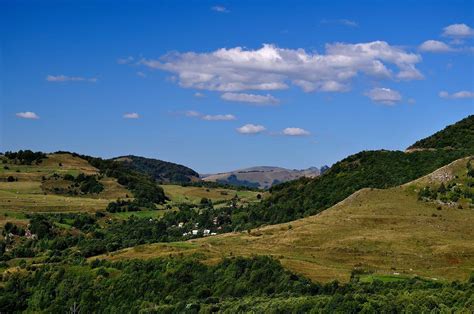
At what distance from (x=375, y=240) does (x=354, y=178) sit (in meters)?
71.1

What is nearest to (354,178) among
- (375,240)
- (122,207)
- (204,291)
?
(122,207)

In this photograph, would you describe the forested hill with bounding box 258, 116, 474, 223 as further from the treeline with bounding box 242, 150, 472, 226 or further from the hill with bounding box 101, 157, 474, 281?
the hill with bounding box 101, 157, 474, 281

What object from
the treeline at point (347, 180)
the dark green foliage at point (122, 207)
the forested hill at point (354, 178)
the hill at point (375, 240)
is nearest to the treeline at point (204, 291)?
the hill at point (375, 240)

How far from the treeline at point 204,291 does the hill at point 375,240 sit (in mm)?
4551

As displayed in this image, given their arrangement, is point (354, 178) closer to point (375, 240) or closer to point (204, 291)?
point (375, 240)

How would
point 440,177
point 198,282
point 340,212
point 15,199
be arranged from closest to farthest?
1. point 198,282
2. point 340,212
3. point 440,177
4. point 15,199

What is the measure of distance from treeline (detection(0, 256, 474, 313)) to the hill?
4551 mm

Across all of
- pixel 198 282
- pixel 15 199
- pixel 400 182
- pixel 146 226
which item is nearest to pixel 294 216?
pixel 400 182

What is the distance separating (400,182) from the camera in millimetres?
155375

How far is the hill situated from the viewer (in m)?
88.5

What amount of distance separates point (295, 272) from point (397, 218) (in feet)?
97.3

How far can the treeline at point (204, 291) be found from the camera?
208 ft

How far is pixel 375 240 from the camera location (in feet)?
325

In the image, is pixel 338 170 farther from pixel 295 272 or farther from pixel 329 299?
pixel 329 299
